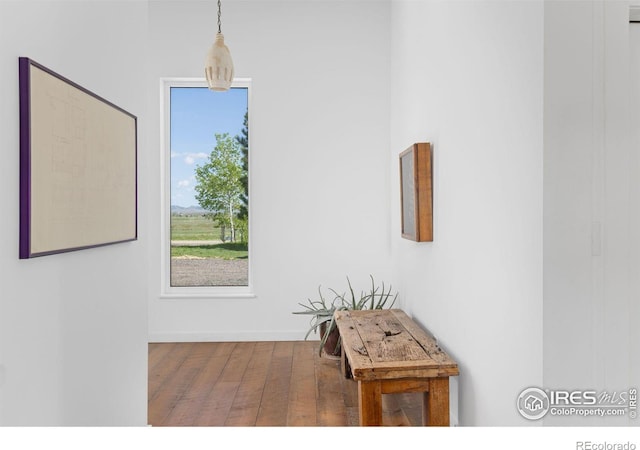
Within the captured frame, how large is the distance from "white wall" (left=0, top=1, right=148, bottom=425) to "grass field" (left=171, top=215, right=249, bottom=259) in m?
1.85

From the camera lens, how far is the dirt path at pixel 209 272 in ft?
13.5

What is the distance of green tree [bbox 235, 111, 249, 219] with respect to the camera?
4.07m

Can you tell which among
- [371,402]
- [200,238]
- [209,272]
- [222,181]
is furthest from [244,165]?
[371,402]

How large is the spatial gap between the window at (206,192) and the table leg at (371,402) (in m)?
2.28

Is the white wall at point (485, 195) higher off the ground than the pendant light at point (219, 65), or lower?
lower

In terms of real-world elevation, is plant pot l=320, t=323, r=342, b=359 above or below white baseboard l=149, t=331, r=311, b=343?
above

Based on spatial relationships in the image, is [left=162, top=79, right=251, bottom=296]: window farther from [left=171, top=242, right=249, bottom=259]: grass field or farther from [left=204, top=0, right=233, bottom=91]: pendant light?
[left=204, top=0, right=233, bottom=91]: pendant light

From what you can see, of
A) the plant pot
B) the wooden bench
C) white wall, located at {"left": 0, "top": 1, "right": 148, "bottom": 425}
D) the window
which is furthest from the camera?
the window

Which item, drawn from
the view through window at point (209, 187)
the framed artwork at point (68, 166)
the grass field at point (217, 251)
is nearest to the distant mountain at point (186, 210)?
the view through window at point (209, 187)

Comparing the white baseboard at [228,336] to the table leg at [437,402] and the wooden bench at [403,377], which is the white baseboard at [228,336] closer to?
the wooden bench at [403,377]

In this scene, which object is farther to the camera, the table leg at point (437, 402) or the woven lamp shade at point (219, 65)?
the woven lamp shade at point (219, 65)

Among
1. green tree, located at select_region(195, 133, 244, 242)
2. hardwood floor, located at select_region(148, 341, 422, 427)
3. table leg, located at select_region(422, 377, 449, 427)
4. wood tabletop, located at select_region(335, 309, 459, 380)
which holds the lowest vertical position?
hardwood floor, located at select_region(148, 341, 422, 427)

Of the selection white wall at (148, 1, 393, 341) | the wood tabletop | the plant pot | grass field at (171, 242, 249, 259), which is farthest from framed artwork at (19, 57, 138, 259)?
grass field at (171, 242, 249, 259)
